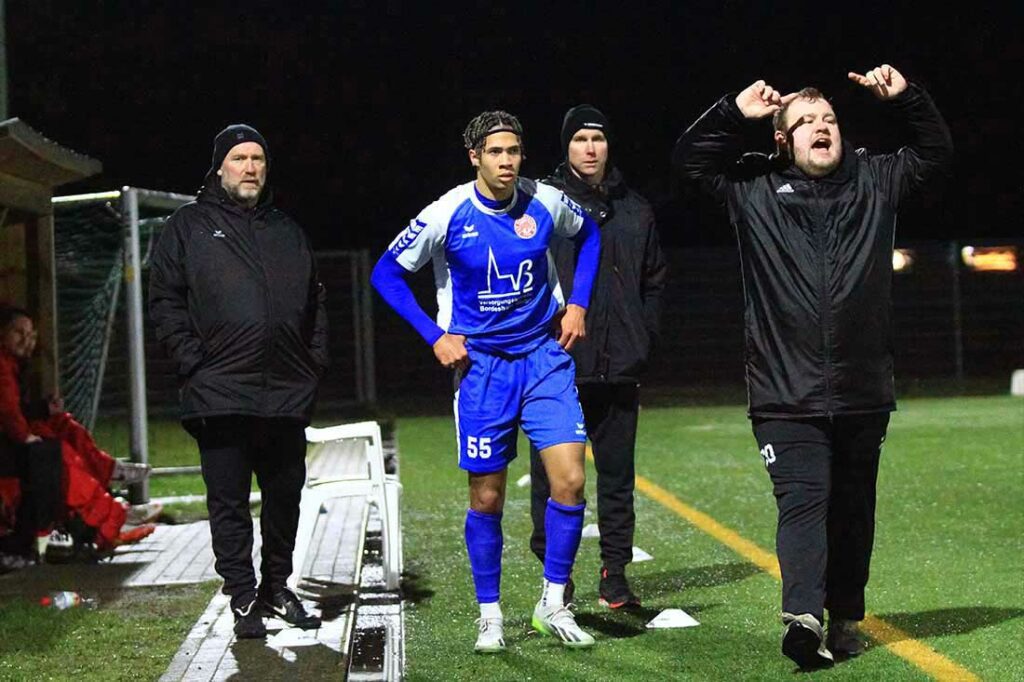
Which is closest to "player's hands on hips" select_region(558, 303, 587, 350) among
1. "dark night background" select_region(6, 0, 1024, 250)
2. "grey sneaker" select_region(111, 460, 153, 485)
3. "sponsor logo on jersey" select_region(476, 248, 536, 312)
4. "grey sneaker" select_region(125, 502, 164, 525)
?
"sponsor logo on jersey" select_region(476, 248, 536, 312)

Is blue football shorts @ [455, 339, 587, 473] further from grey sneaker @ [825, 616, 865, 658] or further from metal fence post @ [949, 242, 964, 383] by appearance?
metal fence post @ [949, 242, 964, 383]

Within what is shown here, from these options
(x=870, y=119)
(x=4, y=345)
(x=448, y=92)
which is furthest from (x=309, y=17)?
(x=4, y=345)

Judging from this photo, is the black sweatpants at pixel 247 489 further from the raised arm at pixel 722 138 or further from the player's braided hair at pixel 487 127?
the raised arm at pixel 722 138

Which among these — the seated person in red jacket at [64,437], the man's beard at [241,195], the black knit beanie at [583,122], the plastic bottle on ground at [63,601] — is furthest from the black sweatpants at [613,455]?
the seated person in red jacket at [64,437]

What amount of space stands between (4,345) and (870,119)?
24.7 metres

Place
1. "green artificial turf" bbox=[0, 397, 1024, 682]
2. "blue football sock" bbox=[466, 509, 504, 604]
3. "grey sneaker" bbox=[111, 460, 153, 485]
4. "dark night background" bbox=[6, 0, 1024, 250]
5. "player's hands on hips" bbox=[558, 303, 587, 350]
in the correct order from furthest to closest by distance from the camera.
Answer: "dark night background" bbox=[6, 0, 1024, 250], "grey sneaker" bbox=[111, 460, 153, 485], "player's hands on hips" bbox=[558, 303, 587, 350], "blue football sock" bbox=[466, 509, 504, 604], "green artificial turf" bbox=[0, 397, 1024, 682]

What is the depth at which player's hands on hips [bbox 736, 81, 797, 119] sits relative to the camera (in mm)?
5895

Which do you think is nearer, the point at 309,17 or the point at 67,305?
the point at 67,305

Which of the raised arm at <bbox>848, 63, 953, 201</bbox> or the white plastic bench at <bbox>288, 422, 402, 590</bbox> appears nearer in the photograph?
the raised arm at <bbox>848, 63, 953, 201</bbox>

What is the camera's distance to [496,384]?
6559 millimetres

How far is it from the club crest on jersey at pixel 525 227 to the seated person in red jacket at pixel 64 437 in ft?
12.7

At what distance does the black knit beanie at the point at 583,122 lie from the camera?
24.2ft

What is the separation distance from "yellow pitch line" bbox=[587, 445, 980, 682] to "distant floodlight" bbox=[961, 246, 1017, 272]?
66.9ft

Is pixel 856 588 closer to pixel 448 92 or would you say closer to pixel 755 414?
pixel 755 414
